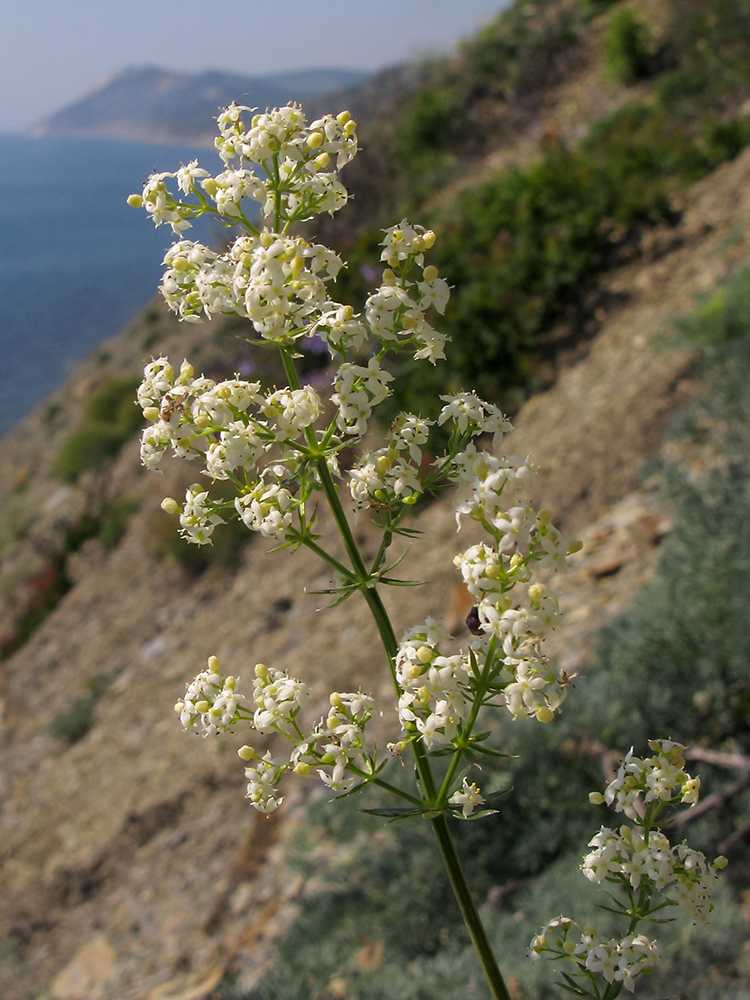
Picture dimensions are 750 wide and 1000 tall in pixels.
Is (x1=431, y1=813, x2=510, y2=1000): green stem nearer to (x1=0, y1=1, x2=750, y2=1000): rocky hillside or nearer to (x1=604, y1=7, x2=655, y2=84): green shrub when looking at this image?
(x1=0, y1=1, x2=750, y2=1000): rocky hillside

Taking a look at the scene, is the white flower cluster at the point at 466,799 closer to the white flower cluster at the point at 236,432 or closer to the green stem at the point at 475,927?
the green stem at the point at 475,927

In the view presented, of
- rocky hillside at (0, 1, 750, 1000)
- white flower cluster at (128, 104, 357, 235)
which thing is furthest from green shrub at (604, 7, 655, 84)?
white flower cluster at (128, 104, 357, 235)

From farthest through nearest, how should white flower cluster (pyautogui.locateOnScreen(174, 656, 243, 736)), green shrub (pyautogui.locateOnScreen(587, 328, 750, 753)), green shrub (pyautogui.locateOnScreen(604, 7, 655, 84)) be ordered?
green shrub (pyautogui.locateOnScreen(604, 7, 655, 84)) → green shrub (pyautogui.locateOnScreen(587, 328, 750, 753)) → white flower cluster (pyautogui.locateOnScreen(174, 656, 243, 736))

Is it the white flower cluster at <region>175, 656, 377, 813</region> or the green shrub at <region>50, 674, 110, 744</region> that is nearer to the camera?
the white flower cluster at <region>175, 656, 377, 813</region>

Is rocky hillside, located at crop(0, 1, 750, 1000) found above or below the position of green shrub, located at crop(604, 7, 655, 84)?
below

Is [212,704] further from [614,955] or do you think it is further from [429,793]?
[614,955]

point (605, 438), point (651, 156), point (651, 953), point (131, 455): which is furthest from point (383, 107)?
point (651, 953)

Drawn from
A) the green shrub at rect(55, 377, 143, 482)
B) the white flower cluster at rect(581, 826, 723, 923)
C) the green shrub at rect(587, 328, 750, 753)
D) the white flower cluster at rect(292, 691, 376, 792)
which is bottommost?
the green shrub at rect(55, 377, 143, 482)
